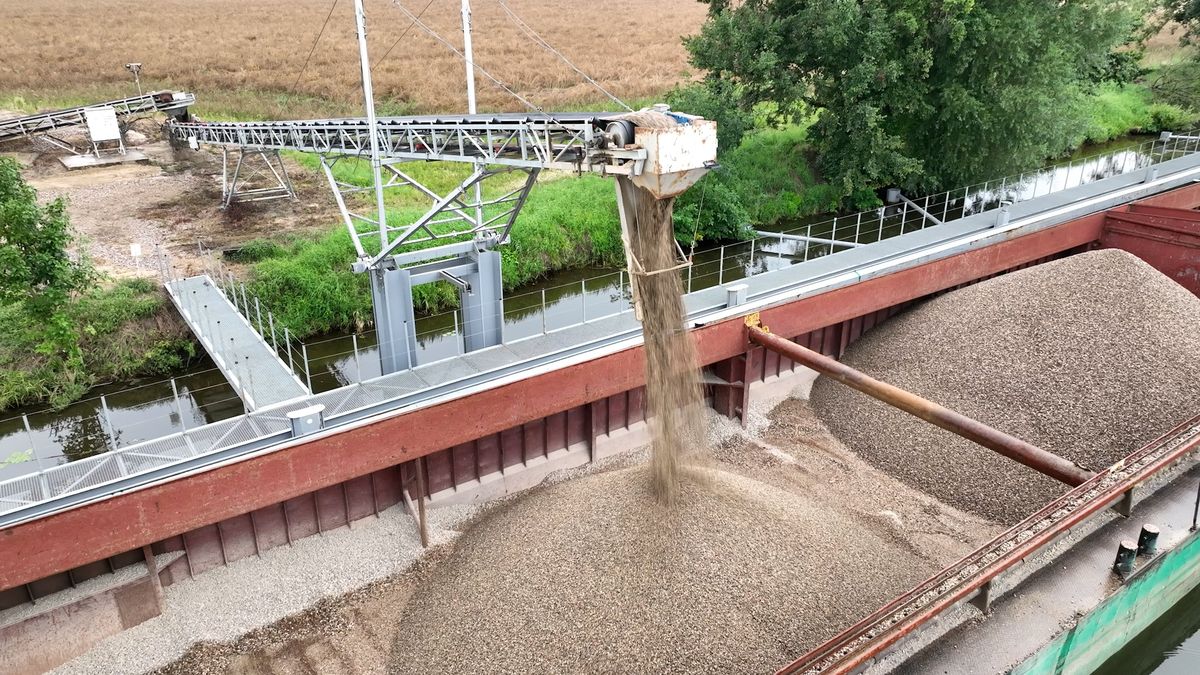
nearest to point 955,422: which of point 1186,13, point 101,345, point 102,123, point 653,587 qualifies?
point 653,587

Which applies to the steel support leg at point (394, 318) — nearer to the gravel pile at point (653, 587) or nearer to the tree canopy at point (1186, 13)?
the gravel pile at point (653, 587)

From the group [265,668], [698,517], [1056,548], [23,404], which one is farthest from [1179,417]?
[23,404]

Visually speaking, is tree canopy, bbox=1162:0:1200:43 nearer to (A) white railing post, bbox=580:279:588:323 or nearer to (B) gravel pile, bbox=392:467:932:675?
(A) white railing post, bbox=580:279:588:323

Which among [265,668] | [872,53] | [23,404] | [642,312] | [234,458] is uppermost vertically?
[872,53]

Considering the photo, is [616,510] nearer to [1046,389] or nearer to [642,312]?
[642,312]

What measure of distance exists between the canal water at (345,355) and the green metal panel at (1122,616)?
5.81 metres

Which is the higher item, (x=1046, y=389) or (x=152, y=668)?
(x=1046, y=389)

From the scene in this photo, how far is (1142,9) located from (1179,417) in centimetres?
1662

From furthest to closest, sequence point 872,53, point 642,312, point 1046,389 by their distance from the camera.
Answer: point 872,53, point 1046,389, point 642,312

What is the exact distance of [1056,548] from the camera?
327 inches

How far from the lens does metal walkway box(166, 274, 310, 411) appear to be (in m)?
10.4

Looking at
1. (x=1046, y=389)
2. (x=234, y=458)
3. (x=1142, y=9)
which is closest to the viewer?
(x=234, y=458)

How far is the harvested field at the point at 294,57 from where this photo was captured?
30234 millimetres

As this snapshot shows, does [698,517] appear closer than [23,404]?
Yes
